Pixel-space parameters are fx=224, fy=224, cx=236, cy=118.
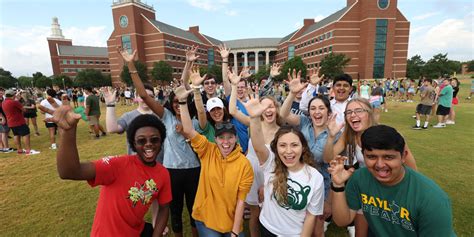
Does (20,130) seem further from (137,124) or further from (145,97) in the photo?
(137,124)

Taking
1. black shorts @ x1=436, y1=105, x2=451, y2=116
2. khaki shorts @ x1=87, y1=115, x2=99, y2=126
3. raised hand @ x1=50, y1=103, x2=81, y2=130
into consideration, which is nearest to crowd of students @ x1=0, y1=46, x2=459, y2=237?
raised hand @ x1=50, y1=103, x2=81, y2=130

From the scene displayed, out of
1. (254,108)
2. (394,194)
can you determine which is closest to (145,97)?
(254,108)

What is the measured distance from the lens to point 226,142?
2.37 metres

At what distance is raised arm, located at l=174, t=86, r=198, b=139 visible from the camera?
8.14 feet

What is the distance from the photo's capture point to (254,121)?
2.41 meters

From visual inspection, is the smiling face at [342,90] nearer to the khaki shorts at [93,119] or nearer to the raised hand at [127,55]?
the raised hand at [127,55]

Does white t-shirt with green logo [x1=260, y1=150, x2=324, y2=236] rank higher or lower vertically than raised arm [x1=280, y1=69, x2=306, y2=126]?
lower

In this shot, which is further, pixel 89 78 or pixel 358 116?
pixel 89 78

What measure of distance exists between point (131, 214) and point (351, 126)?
2.42 meters

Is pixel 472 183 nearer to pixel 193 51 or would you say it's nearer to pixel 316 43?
pixel 193 51

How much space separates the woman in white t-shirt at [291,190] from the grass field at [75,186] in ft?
5.13

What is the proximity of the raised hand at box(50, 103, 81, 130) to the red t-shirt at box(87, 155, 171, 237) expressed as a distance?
1.46 ft

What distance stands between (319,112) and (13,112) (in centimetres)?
920

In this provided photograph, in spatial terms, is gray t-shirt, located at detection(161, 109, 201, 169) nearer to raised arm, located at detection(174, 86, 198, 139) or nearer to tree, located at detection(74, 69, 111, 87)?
raised arm, located at detection(174, 86, 198, 139)
